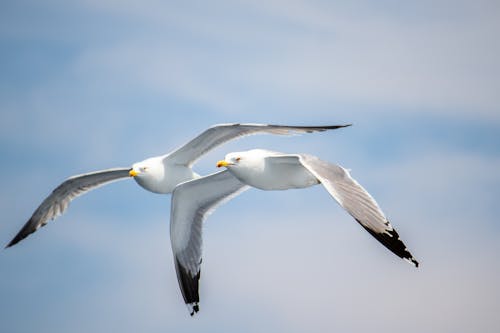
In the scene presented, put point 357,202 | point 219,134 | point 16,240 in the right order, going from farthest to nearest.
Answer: point 16,240
point 219,134
point 357,202

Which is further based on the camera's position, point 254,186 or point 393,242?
point 254,186

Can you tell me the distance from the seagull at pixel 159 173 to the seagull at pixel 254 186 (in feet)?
1.08

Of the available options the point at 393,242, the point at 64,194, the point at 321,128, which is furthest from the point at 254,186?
the point at 64,194

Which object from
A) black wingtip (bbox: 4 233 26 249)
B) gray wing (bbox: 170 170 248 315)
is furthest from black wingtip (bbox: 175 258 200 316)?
black wingtip (bbox: 4 233 26 249)

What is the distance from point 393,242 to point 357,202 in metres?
0.81

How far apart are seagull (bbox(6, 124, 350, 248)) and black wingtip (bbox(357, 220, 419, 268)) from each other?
2.69m

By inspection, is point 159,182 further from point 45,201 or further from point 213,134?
point 45,201

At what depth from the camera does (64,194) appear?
16609mm

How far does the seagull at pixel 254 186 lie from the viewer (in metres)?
11.0

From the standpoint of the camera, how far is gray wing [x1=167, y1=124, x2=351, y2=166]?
13180mm

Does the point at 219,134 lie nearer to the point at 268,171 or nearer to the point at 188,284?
the point at 268,171

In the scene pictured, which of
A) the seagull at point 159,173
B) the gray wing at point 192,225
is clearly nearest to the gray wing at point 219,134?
the seagull at point 159,173

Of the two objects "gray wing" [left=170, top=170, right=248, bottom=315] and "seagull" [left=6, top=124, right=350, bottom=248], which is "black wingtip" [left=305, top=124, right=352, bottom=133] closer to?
"seagull" [left=6, top=124, right=350, bottom=248]

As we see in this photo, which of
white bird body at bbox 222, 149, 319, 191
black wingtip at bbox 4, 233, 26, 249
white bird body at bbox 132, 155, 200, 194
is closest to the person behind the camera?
white bird body at bbox 222, 149, 319, 191
